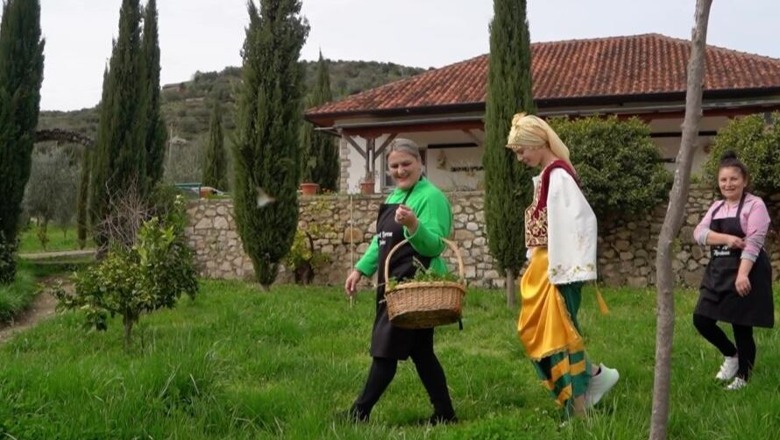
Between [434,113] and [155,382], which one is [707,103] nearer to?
[434,113]

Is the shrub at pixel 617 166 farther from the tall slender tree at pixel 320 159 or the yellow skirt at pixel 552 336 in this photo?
the tall slender tree at pixel 320 159

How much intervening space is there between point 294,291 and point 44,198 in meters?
19.8

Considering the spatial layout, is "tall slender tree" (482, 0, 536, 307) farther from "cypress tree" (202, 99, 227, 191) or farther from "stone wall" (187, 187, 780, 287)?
"cypress tree" (202, 99, 227, 191)

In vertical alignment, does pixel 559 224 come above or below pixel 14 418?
above

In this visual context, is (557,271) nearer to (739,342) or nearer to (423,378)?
(423,378)

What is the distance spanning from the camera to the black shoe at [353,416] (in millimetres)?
3908

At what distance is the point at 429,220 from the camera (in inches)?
161

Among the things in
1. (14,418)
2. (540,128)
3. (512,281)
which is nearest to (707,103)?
(512,281)

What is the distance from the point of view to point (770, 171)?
10.4 m

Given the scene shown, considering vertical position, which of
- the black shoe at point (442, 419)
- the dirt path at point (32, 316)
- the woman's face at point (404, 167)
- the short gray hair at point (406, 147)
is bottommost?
the dirt path at point (32, 316)

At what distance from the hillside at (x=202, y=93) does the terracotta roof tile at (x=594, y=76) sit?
27.1 metres

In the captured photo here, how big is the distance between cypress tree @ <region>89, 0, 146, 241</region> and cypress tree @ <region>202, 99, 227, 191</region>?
997 cm

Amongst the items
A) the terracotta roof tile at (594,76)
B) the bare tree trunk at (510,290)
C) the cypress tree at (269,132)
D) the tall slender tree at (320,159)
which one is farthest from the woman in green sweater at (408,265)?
the tall slender tree at (320,159)

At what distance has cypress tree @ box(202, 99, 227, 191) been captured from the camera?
25000mm
